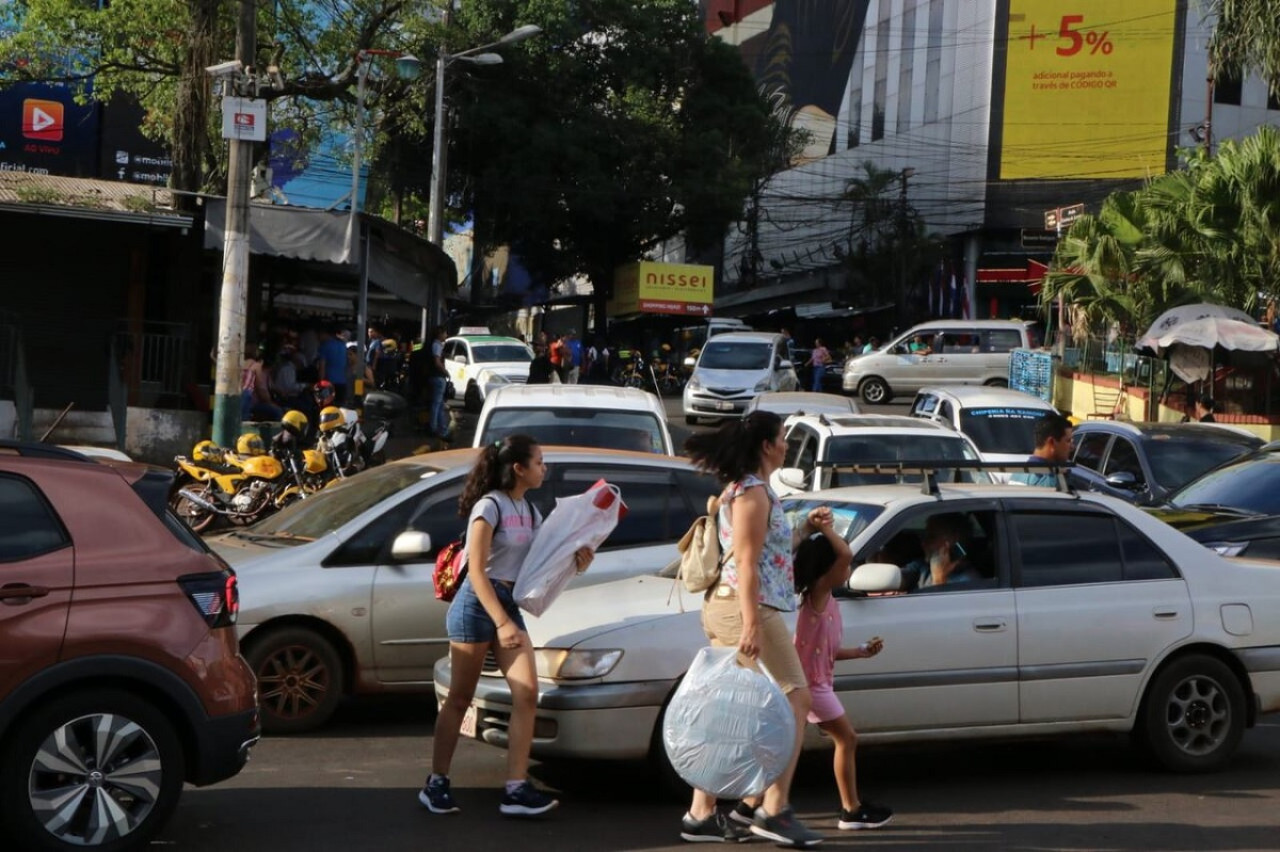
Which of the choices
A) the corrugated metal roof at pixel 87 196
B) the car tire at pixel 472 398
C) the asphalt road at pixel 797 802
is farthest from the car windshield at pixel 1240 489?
the car tire at pixel 472 398

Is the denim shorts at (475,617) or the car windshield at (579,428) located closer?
the denim shorts at (475,617)

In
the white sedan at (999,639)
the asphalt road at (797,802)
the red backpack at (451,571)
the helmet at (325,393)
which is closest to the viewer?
the asphalt road at (797,802)

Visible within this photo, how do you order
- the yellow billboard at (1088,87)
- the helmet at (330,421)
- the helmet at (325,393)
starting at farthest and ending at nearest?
1. the yellow billboard at (1088,87)
2. the helmet at (325,393)
3. the helmet at (330,421)

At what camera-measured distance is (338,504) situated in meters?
9.27

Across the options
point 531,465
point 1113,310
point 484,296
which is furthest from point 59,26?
point 484,296

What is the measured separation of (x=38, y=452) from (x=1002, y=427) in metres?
13.7

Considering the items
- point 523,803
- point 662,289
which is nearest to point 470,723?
point 523,803

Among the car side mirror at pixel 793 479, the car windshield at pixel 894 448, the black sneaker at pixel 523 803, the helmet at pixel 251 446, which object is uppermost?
the car windshield at pixel 894 448

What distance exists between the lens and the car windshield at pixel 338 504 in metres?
9.01

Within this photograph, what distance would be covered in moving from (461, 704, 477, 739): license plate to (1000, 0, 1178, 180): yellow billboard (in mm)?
51649

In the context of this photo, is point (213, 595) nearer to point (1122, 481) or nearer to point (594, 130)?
point (1122, 481)

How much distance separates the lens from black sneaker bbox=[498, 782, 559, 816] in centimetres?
658

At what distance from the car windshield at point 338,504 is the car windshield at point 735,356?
24046 mm

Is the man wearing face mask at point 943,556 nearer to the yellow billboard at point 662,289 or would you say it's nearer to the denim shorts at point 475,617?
the denim shorts at point 475,617
